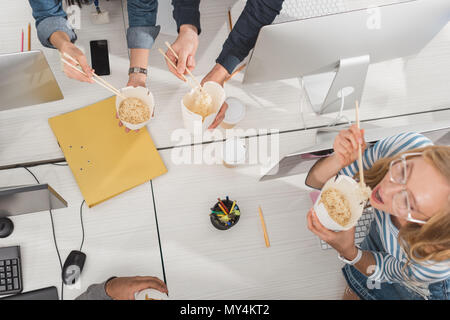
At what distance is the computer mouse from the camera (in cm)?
119

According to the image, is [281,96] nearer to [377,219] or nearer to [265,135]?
[265,135]

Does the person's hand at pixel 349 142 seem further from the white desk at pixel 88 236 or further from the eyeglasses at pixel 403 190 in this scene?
the white desk at pixel 88 236

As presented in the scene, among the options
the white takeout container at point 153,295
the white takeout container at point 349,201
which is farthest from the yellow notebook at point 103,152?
the white takeout container at point 349,201

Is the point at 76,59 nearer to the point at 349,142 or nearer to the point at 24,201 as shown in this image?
the point at 24,201

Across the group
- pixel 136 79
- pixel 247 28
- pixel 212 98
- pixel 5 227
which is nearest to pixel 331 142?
pixel 212 98

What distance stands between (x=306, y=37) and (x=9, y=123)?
114cm

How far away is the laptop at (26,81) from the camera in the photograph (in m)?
1.04

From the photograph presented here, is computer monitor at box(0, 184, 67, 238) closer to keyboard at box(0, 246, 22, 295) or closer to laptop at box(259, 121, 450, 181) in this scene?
keyboard at box(0, 246, 22, 295)

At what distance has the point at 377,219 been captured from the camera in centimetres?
122

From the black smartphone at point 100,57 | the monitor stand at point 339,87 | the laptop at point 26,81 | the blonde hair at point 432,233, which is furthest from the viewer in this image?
the black smartphone at point 100,57

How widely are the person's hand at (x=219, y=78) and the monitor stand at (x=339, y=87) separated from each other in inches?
13.2

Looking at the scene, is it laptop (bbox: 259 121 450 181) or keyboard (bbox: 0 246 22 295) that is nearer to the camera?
laptop (bbox: 259 121 450 181)

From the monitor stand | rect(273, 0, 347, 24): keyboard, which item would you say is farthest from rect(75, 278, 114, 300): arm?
rect(273, 0, 347, 24): keyboard

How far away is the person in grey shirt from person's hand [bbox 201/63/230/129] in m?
0.61
